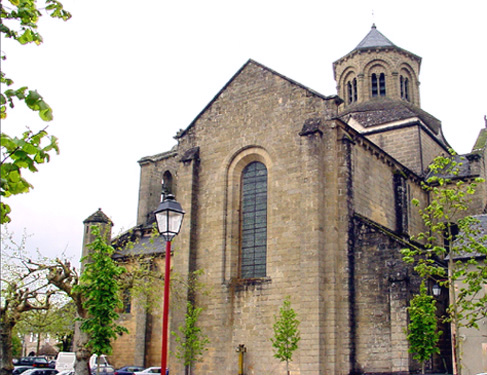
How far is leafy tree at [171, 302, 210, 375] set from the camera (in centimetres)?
2591

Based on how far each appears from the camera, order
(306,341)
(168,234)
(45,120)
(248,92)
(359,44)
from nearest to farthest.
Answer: (45,120), (168,234), (306,341), (248,92), (359,44)

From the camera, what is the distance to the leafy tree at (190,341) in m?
25.9

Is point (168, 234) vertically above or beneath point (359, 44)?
beneath

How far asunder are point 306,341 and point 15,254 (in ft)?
43.0

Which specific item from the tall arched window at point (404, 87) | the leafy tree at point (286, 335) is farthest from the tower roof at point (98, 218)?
the tall arched window at point (404, 87)

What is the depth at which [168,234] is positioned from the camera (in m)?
13.7

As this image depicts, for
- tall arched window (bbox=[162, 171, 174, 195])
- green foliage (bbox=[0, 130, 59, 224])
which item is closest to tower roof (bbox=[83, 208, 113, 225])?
tall arched window (bbox=[162, 171, 174, 195])

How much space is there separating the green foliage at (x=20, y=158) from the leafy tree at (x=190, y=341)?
20.2 metres

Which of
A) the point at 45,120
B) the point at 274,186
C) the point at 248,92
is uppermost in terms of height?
the point at 248,92

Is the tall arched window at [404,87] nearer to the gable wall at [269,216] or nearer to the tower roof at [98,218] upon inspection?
the gable wall at [269,216]

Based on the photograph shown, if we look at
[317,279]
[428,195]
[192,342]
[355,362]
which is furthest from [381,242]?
[428,195]

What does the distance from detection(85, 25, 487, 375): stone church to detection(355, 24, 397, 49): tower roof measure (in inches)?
498

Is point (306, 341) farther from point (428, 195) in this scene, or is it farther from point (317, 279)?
point (428, 195)

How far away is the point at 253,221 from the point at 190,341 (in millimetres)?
6226
